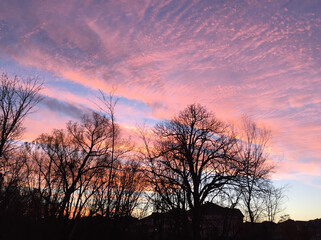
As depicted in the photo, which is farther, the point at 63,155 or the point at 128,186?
the point at 128,186

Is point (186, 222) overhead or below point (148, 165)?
below

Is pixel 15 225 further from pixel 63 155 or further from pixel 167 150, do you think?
pixel 167 150

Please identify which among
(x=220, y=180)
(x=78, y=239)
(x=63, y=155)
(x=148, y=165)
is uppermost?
(x=63, y=155)

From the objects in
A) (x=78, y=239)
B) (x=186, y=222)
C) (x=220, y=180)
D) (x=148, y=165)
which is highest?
(x=148, y=165)

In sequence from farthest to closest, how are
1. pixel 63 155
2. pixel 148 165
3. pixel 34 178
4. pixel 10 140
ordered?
pixel 34 178 < pixel 63 155 < pixel 148 165 < pixel 10 140

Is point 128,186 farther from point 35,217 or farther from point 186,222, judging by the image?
point 186,222

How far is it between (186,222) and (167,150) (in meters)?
6.85

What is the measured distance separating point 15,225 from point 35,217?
3.80 metres

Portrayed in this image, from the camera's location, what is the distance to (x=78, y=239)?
26.5 meters

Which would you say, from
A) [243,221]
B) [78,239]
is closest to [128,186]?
[78,239]

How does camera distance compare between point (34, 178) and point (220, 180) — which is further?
point (34, 178)

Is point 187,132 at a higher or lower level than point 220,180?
higher

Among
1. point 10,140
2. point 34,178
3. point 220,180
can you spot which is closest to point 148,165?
point 220,180

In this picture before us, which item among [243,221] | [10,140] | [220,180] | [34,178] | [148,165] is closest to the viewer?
[10,140]
